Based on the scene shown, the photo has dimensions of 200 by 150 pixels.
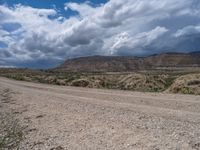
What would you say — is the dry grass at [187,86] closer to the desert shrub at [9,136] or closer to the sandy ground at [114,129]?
the sandy ground at [114,129]

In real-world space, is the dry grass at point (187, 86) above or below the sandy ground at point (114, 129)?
above

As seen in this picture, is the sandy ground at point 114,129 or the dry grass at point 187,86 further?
the dry grass at point 187,86

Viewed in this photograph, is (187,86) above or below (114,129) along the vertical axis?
above

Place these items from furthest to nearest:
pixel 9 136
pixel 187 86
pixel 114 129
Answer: pixel 187 86, pixel 114 129, pixel 9 136

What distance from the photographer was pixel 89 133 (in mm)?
9266

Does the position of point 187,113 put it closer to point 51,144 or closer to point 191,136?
point 191,136

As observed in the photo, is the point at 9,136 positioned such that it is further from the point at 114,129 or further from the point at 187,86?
the point at 187,86

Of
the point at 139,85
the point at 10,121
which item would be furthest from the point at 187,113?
the point at 139,85

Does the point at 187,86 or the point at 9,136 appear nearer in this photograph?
the point at 9,136

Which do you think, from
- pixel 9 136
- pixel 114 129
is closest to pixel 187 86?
pixel 114 129

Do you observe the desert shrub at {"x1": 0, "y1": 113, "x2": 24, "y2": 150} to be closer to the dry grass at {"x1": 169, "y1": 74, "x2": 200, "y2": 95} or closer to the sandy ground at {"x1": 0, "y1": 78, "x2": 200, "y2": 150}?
the sandy ground at {"x1": 0, "y1": 78, "x2": 200, "y2": 150}

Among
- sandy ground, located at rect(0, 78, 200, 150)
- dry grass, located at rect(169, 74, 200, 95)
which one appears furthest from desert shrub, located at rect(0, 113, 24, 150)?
dry grass, located at rect(169, 74, 200, 95)

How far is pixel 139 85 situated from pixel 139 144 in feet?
79.2

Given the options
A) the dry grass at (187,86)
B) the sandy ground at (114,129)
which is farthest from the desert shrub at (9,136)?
the dry grass at (187,86)
